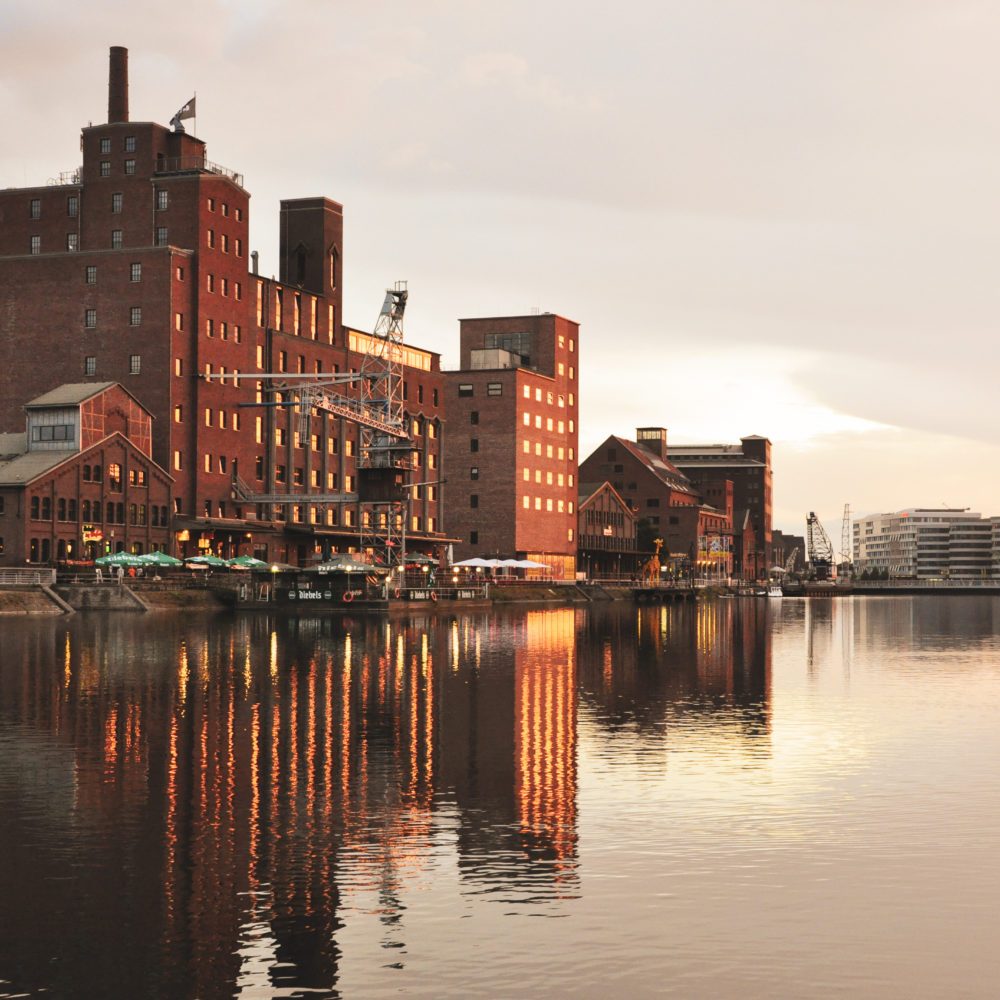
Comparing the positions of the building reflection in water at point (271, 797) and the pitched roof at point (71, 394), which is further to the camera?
the pitched roof at point (71, 394)

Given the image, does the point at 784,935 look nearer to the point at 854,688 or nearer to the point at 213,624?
the point at 854,688

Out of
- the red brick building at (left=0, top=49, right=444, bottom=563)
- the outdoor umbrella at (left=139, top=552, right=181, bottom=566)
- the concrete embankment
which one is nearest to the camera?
the concrete embankment

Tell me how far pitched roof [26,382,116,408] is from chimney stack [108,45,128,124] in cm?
3132

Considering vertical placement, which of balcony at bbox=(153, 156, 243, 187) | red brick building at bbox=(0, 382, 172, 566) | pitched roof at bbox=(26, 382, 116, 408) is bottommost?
red brick building at bbox=(0, 382, 172, 566)

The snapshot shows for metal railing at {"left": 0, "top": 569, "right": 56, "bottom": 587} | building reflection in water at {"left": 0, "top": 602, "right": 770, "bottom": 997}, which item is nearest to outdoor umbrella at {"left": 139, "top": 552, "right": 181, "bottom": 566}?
metal railing at {"left": 0, "top": 569, "right": 56, "bottom": 587}

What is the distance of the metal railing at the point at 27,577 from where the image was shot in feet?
331

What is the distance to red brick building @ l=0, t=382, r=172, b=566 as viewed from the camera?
114188 mm

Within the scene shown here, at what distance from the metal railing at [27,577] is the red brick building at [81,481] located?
26.4ft

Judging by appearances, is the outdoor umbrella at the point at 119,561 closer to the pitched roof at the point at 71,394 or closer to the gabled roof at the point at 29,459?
the gabled roof at the point at 29,459

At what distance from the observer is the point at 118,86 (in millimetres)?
143500

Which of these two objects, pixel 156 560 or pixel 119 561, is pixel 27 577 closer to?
pixel 119 561

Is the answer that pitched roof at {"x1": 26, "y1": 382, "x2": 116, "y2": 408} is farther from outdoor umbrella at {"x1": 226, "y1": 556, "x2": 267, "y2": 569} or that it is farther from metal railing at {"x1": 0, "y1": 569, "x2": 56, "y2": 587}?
metal railing at {"x1": 0, "y1": 569, "x2": 56, "y2": 587}

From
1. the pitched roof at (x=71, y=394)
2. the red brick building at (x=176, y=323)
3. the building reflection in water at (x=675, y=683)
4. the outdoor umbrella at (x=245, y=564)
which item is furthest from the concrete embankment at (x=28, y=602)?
the building reflection in water at (x=675, y=683)

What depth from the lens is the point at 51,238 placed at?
14300cm
